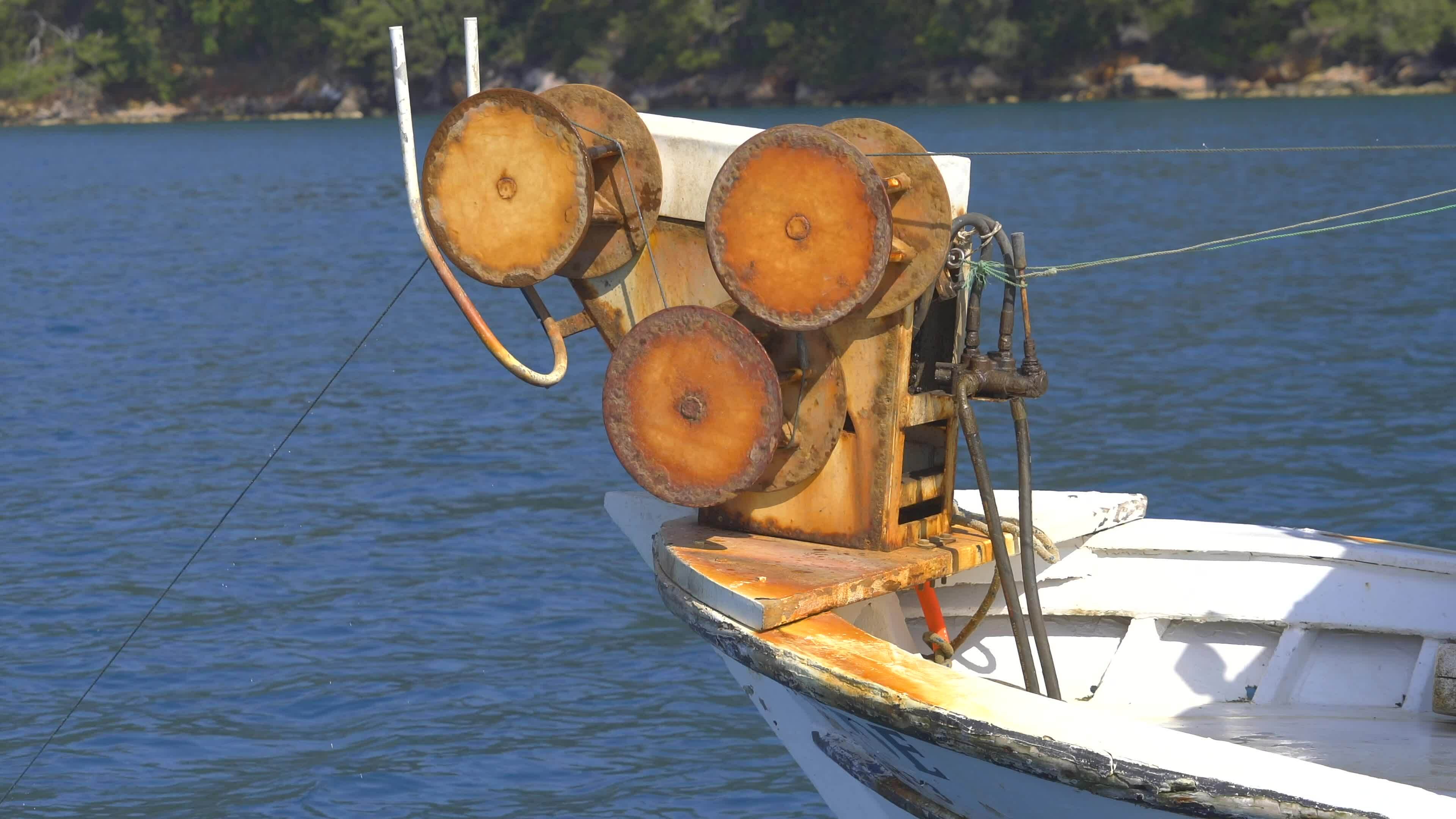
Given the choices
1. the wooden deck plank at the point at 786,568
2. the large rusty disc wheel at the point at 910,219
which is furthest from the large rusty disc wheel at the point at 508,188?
the wooden deck plank at the point at 786,568

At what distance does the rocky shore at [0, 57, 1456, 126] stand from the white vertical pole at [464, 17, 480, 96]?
2355 inches

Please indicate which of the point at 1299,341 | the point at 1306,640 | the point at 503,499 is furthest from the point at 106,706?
the point at 1299,341

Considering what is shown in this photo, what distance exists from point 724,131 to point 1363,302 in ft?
51.9

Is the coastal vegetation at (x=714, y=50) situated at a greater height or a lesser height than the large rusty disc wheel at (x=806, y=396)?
greater

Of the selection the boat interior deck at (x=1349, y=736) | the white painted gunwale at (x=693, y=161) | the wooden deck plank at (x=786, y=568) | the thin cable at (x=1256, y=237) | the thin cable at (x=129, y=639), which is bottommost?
the thin cable at (x=129, y=639)

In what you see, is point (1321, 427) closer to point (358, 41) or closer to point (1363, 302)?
point (1363, 302)

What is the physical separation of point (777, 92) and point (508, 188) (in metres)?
69.5

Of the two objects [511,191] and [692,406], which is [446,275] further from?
[692,406]

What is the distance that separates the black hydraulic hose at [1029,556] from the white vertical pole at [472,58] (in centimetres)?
187

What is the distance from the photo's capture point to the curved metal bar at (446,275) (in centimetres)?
510

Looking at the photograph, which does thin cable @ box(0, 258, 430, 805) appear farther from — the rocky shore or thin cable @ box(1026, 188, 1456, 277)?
the rocky shore

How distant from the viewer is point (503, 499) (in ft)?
38.8

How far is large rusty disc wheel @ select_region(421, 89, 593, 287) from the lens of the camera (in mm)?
4973

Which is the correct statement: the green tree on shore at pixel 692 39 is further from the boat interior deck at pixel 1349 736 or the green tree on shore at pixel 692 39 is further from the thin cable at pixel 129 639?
the boat interior deck at pixel 1349 736
